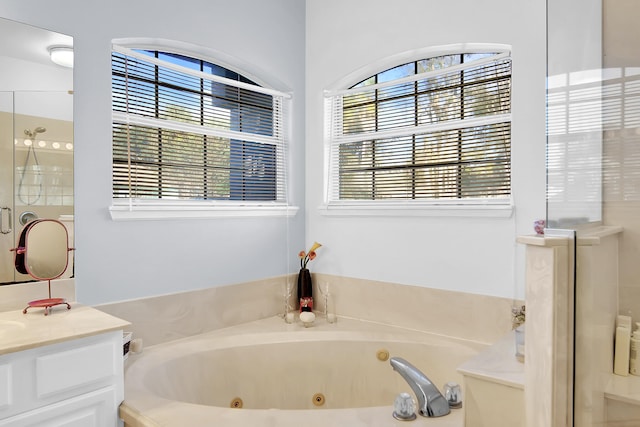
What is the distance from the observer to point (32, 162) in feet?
6.22

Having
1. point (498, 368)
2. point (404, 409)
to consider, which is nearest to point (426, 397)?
point (404, 409)

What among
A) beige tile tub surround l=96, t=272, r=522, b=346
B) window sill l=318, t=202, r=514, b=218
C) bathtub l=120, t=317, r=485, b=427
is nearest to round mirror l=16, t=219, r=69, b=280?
beige tile tub surround l=96, t=272, r=522, b=346

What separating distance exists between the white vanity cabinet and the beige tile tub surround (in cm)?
52

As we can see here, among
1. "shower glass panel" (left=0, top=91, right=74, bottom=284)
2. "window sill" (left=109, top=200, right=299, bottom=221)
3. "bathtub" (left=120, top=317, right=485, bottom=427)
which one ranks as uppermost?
"shower glass panel" (left=0, top=91, right=74, bottom=284)

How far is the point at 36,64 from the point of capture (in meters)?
1.90

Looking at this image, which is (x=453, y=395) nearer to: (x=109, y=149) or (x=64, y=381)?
(x=64, y=381)

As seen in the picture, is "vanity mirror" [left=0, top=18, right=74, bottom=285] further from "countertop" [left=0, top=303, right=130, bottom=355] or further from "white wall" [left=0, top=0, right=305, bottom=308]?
"countertop" [left=0, top=303, right=130, bottom=355]

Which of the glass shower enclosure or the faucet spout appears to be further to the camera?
the faucet spout

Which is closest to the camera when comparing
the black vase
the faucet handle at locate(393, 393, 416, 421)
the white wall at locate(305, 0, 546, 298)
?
the faucet handle at locate(393, 393, 416, 421)

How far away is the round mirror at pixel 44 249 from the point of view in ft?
6.12

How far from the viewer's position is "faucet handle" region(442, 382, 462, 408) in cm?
166

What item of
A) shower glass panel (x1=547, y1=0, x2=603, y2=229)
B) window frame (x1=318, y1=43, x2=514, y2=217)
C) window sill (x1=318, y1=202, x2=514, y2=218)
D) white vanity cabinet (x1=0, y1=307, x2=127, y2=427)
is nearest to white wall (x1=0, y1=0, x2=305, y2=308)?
window frame (x1=318, y1=43, x2=514, y2=217)

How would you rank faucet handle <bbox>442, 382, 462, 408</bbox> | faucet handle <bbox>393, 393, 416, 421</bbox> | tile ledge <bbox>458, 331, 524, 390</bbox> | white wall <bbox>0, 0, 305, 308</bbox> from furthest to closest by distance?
white wall <bbox>0, 0, 305, 308</bbox> → faucet handle <bbox>442, 382, 462, 408</bbox> → faucet handle <bbox>393, 393, 416, 421</bbox> → tile ledge <bbox>458, 331, 524, 390</bbox>

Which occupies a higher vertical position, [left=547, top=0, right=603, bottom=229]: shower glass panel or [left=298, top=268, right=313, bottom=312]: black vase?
[left=547, top=0, right=603, bottom=229]: shower glass panel
